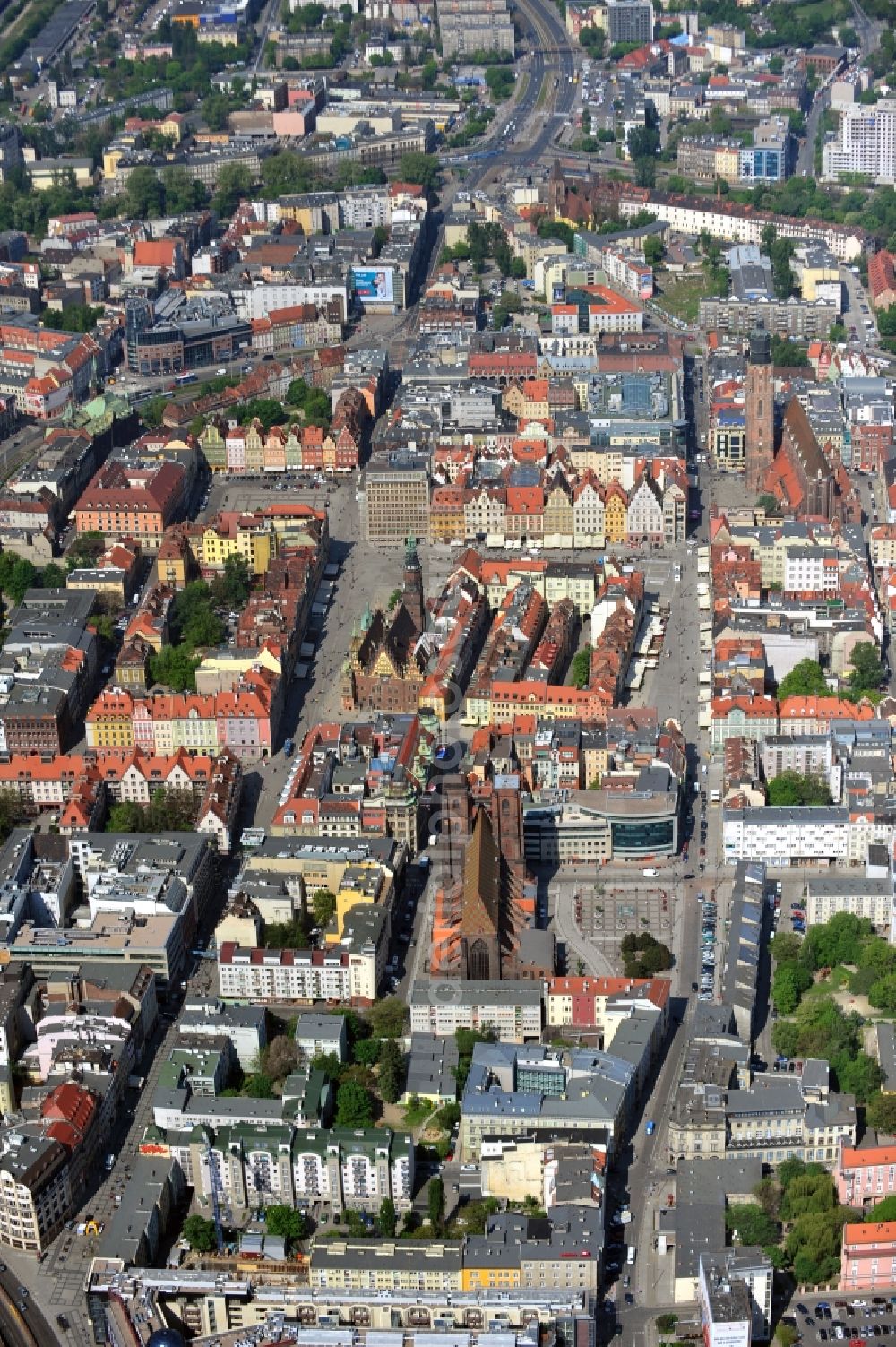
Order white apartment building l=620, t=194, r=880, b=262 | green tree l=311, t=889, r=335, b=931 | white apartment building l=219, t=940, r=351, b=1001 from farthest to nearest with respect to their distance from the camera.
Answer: white apartment building l=620, t=194, r=880, b=262 → green tree l=311, t=889, r=335, b=931 → white apartment building l=219, t=940, r=351, b=1001

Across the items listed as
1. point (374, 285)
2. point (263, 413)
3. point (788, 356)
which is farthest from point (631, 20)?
point (263, 413)

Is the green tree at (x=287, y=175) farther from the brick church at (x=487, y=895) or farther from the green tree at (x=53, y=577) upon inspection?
the brick church at (x=487, y=895)

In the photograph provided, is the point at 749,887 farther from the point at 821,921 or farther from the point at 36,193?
the point at 36,193

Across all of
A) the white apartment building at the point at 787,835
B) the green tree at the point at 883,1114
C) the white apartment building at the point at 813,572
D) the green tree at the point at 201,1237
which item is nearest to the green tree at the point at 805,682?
the white apartment building at the point at 813,572

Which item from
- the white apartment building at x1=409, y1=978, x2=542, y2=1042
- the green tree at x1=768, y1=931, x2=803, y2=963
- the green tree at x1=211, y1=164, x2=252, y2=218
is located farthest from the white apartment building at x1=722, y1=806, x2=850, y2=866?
the green tree at x1=211, y1=164, x2=252, y2=218

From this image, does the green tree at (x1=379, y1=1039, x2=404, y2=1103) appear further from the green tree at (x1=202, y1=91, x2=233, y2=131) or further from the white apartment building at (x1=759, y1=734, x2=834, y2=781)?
the green tree at (x1=202, y1=91, x2=233, y2=131)

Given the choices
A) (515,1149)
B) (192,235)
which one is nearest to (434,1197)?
(515,1149)

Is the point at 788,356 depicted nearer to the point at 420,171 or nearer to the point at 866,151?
the point at 866,151
